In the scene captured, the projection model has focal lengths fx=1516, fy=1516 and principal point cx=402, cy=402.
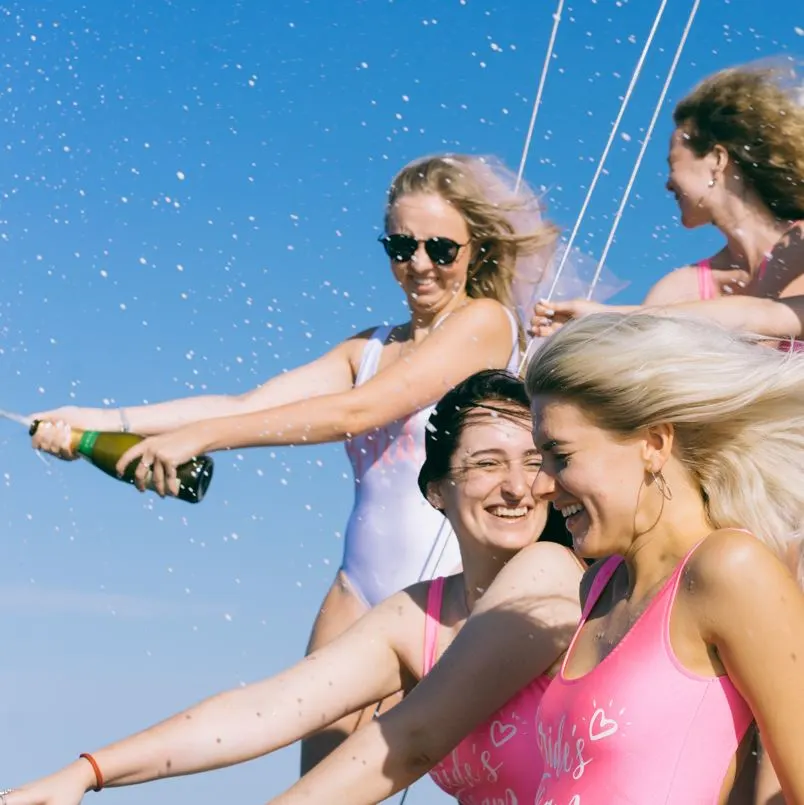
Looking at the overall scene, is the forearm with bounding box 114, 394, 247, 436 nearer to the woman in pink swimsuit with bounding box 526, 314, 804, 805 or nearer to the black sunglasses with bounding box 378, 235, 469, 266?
the black sunglasses with bounding box 378, 235, 469, 266

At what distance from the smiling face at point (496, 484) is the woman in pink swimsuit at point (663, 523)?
2.79 ft

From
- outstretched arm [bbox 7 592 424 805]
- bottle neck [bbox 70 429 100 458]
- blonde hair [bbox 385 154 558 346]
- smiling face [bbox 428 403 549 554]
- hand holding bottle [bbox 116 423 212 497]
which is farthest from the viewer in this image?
blonde hair [bbox 385 154 558 346]

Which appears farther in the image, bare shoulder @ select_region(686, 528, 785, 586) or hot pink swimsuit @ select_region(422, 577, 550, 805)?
hot pink swimsuit @ select_region(422, 577, 550, 805)

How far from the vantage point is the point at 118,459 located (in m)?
4.24

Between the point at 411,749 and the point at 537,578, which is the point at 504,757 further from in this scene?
the point at 537,578

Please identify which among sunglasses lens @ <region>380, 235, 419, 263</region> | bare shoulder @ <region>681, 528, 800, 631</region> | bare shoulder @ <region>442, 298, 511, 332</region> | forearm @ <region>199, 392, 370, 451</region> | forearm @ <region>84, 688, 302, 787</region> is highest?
sunglasses lens @ <region>380, 235, 419, 263</region>

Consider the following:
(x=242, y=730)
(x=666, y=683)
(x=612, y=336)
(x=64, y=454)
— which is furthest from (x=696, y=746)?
(x=64, y=454)

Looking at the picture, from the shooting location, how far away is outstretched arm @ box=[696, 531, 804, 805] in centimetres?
239

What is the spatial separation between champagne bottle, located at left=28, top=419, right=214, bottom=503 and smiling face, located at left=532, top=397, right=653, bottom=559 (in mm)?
1622

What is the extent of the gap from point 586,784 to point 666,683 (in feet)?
0.79

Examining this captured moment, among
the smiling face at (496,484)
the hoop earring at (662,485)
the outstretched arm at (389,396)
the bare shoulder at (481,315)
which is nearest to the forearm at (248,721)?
the smiling face at (496,484)

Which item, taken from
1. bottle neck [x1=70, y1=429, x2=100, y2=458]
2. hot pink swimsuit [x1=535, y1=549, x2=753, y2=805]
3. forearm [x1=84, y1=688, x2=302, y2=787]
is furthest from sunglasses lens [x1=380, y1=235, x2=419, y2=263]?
hot pink swimsuit [x1=535, y1=549, x2=753, y2=805]

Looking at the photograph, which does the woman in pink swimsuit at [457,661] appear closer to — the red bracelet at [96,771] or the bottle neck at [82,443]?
the red bracelet at [96,771]

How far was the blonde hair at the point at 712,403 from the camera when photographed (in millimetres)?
2656
